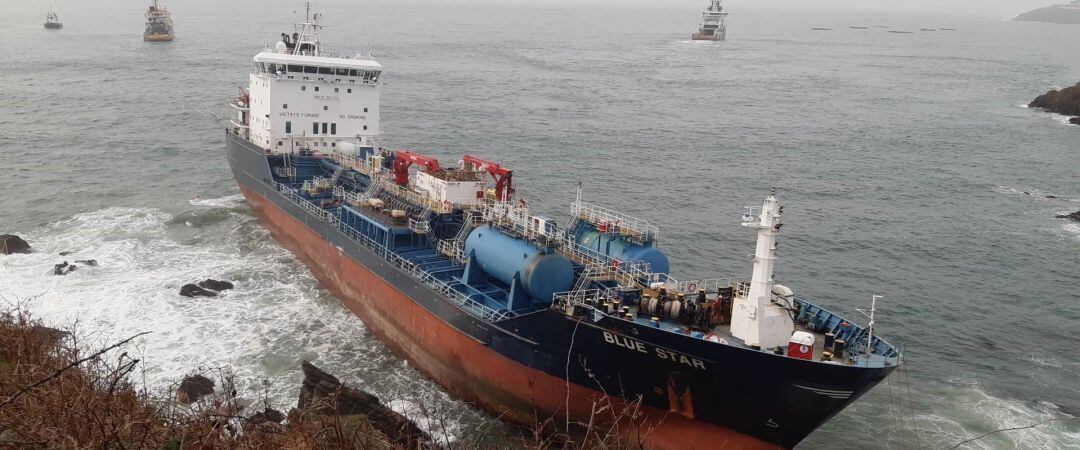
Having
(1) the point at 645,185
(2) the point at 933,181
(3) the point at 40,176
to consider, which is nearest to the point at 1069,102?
(2) the point at 933,181

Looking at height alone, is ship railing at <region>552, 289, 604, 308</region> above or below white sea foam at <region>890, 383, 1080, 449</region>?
above

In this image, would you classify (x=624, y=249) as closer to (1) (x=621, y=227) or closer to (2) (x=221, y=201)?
(1) (x=621, y=227)

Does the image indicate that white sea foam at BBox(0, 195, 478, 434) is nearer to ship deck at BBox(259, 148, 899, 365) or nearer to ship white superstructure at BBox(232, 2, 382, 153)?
ship deck at BBox(259, 148, 899, 365)

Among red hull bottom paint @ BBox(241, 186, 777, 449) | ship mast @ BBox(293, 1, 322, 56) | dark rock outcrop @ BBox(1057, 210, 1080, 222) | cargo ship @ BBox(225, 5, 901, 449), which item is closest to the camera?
cargo ship @ BBox(225, 5, 901, 449)

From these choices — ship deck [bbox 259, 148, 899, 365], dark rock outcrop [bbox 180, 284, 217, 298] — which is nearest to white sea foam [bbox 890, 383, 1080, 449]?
ship deck [bbox 259, 148, 899, 365]

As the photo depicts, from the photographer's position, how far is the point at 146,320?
24.3 m

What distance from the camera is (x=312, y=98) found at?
110 feet

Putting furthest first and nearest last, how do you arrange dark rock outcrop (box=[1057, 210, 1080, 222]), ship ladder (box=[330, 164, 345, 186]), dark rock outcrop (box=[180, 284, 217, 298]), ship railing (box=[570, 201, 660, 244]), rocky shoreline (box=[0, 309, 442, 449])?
dark rock outcrop (box=[1057, 210, 1080, 222])
ship ladder (box=[330, 164, 345, 186])
dark rock outcrop (box=[180, 284, 217, 298])
ship railing (box=[570, 201, 660, 244])
rocky shoreline (box=[0, 309, 442, 449])

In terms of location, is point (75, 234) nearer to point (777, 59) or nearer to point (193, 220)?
point (193, 220)

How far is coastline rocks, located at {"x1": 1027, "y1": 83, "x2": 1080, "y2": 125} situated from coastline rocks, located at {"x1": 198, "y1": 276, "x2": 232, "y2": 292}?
77.8 meters

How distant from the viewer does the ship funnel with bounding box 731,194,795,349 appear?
15.4 m

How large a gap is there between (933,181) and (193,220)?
1628 inches

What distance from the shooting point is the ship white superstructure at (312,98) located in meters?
32.8

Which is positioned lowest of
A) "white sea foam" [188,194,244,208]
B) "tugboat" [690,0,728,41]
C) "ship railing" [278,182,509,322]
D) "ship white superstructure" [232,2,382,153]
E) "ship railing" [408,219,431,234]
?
"white sea foam" [188,194,244,208]
